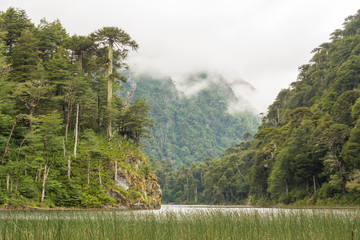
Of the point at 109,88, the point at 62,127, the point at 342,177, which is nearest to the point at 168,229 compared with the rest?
the point at 62,127

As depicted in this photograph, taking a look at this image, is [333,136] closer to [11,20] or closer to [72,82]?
[72,82]

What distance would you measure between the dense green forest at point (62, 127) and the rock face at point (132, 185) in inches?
4.8

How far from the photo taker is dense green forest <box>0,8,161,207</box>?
2738 centimetres

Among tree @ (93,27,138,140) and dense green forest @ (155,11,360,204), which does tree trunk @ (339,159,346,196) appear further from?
tree @ (93,27,138,140)

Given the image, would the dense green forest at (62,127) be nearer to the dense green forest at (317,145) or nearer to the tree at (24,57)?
the tree at (24,57)

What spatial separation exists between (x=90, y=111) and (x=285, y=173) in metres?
35.2

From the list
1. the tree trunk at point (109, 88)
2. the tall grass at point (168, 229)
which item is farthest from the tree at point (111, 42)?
the tall grass at point (168, 229)

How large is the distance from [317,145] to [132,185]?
27582mm

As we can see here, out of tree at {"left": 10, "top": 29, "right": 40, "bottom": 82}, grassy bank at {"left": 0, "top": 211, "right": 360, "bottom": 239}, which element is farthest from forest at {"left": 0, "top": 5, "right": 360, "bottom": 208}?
grassy bank at {"left": 0, "top": 211, "right": 360, "bottom": 239}

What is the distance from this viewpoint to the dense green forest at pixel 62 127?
27.4 meters

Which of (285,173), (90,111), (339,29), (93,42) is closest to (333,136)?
(285,173)

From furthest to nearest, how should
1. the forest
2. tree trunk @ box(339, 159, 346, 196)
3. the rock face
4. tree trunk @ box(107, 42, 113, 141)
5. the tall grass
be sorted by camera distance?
tree trunk @ box(107, 42, 113, 141), tree trunk @ box(339, 159, 346, 196), the rock face, the forest, the tall grass

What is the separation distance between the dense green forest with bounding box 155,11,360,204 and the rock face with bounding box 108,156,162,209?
955 inches

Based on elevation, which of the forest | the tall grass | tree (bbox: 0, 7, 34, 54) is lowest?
the tall grass
